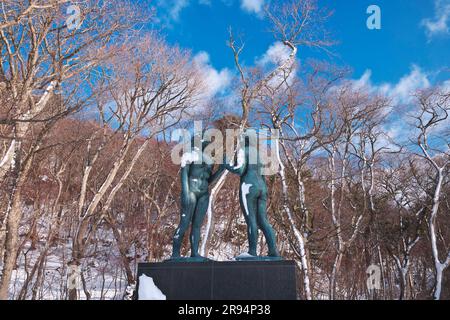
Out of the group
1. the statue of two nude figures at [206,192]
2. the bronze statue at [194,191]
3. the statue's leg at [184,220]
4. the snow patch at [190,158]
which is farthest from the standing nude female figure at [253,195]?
the statue's leg at [184,220]

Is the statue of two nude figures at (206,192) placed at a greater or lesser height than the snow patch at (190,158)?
lesser

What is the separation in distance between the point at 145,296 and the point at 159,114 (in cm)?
929

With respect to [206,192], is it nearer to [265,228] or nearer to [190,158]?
[190,158]

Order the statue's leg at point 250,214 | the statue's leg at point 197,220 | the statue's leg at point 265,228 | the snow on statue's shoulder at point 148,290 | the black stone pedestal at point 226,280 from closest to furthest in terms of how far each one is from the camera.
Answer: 1. the black stone pedestal at point 226,280
2. the snow on statue's shoulder at point 148,290
3. the statue's leg at point 265,228
4. the statue's leg at point 250,214
5. the statue's leg at point 197,220

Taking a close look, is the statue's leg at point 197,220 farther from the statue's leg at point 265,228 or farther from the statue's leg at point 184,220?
the statue's leg at point 265,228

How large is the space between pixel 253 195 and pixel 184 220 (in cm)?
124

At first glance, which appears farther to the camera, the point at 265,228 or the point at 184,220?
the point at 184,220

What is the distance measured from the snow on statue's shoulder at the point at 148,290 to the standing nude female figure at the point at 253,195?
1.55m

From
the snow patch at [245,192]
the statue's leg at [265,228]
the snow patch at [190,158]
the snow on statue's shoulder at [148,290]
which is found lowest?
the snow on statue's shoulder at [148,290]

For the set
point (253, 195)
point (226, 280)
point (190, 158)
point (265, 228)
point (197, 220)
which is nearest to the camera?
point (226, 280)

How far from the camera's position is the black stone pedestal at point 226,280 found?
4.89m

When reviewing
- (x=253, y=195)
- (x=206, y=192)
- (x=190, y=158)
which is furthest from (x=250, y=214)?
(x=190, y=158)

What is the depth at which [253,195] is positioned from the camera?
5.70m
